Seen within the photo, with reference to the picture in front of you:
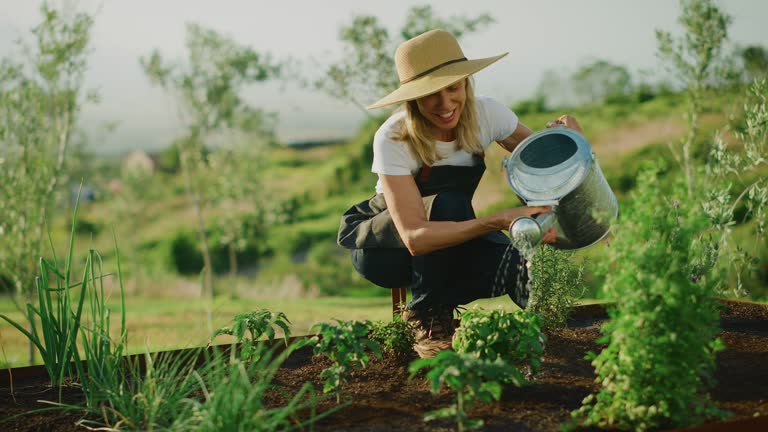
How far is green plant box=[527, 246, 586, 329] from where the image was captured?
9.92ft

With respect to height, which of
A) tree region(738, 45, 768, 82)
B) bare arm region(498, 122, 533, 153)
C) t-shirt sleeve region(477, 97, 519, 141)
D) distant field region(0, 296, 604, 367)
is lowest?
distant field region(0, 296, 604, 367)

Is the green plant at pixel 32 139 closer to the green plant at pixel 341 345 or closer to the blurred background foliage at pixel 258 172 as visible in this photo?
the blurred background foliage at pixel 258 172

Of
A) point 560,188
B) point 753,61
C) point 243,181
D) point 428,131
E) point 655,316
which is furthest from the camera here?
point 243,181

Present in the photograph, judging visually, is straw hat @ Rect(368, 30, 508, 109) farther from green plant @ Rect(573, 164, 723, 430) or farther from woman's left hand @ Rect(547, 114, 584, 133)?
green plant @ Rect(573, 164, 723, 430)

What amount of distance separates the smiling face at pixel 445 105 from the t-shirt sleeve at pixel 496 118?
0.19 meters

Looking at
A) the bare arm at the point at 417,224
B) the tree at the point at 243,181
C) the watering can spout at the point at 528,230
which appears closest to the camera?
the watering can spout at the point at 528,230

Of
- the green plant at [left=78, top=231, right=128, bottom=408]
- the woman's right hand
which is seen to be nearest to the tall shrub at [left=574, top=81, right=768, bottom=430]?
the woman's right hand

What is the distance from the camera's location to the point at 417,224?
280 centimetres

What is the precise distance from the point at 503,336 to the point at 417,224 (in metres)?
0.51

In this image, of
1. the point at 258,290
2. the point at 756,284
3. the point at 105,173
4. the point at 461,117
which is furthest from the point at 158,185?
the point at 461,117

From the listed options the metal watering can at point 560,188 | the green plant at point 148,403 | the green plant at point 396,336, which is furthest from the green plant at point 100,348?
the metal watering can at point 560,188

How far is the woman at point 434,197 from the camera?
2.83m

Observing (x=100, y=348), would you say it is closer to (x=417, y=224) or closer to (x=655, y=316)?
(x=417, y=224)

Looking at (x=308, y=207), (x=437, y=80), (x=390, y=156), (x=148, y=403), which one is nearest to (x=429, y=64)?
(x=437, y=80)
